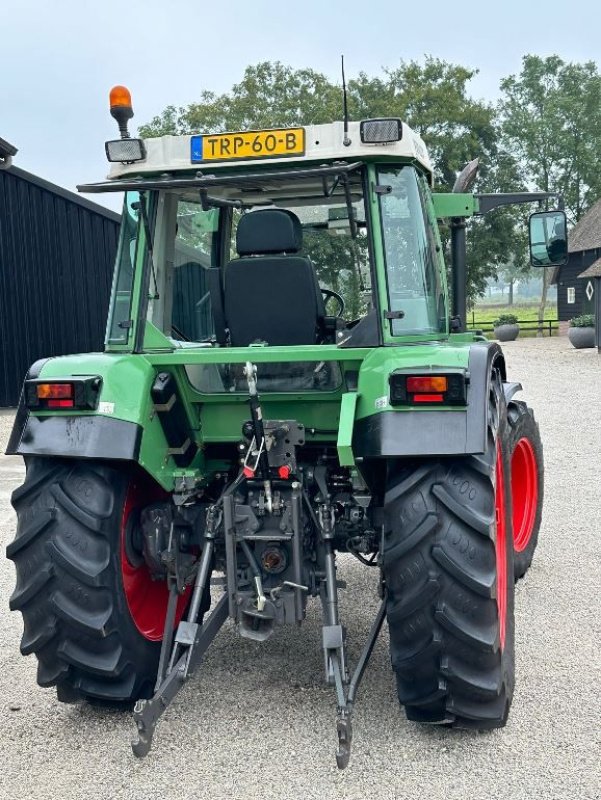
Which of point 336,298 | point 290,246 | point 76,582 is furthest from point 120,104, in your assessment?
point 76,582

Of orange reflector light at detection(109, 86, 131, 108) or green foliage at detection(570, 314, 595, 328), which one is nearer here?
orange reflector light at detection(109, 86, 131, 108)

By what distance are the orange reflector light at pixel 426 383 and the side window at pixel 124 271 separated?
146 centimetres

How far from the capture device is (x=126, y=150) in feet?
12.9

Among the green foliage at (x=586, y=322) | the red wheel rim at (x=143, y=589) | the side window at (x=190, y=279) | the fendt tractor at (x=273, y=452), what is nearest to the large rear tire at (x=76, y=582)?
the fendt tractor at (x=273, y=452)

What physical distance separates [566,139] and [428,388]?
49.9 meters

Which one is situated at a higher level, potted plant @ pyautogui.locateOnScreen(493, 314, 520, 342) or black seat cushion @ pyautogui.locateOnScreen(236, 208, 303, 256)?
black seat cushion @ pyautogui.locateOnScreen(236, 208, 303, 256)

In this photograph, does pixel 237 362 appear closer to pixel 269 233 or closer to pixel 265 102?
pixel 269 233

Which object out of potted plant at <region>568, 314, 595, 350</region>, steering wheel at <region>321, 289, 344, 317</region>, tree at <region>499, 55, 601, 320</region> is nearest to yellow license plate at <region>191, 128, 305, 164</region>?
steering wheel at <region>321, 289, 344, 317</region>

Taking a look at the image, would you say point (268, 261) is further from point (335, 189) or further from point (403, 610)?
point (403, 610)

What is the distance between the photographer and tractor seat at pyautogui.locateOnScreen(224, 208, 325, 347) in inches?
156

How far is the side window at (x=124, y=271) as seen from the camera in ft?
13.6

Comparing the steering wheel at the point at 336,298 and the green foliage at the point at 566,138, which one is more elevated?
Result: the green foliage at the point at 566,138

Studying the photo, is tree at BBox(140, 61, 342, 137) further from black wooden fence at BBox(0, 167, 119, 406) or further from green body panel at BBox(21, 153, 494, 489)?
green body panel at BBox(21, 153, 494, 489)

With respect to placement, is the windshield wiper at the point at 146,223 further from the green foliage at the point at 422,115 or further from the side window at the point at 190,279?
the green foliage at the point at 422,115
